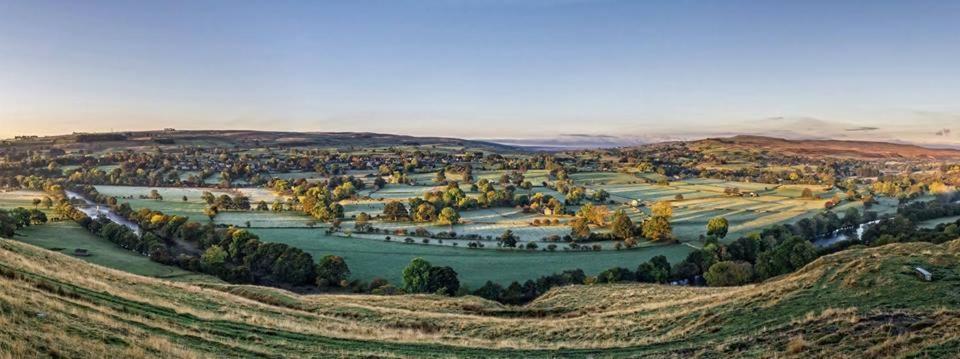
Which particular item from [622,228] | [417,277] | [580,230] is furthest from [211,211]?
[622,228]

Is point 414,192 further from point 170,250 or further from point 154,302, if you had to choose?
point 154,302

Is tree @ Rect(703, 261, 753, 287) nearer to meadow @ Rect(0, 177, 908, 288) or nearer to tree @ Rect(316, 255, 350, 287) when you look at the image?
meadow @ Rect(0, 177, 908, 288)

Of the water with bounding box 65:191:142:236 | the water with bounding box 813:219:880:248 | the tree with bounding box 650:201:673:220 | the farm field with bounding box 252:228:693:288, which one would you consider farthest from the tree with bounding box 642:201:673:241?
the water with bounding box 65:191:142:236

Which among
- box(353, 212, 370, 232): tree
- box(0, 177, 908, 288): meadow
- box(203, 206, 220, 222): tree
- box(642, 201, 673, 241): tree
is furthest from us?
box(203, 206, 220, 222): tree

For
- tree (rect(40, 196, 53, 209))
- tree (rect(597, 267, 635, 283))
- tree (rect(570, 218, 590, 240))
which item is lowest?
tree (rect(597, 267, 635, 283))

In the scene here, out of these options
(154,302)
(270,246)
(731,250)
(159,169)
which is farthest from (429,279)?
(159,169)

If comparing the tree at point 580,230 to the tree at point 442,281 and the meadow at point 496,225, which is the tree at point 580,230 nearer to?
the meadow at point 496,225
